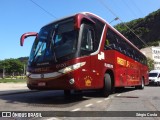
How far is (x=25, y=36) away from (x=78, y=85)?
375 centimetres

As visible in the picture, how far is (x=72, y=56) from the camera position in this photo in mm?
11492

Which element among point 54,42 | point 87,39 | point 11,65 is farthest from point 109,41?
point 11,65

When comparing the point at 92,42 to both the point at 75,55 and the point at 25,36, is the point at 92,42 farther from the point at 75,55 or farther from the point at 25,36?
the point at 25,36

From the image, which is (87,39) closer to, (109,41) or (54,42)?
(54,42)

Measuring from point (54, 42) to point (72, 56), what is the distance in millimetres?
1125

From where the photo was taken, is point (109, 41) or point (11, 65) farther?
point (11, 65)

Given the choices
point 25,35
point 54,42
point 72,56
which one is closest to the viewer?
point 72,56

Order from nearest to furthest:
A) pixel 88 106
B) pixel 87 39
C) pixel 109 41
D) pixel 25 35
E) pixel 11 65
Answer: pixel 88 106 < pixel 87 39 < pixel 25 35 < pixel 109 41 < pixel 11 65

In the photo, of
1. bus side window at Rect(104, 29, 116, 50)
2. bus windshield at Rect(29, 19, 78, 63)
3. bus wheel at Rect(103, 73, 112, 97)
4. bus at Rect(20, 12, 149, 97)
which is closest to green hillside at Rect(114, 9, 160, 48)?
bus side window at Rect(104, 29, 116, 50)

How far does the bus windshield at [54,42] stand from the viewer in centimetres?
1177

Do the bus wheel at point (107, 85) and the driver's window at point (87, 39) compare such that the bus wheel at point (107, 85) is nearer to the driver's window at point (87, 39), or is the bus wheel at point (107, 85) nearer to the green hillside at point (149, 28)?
the driver's window at point (87, 39)

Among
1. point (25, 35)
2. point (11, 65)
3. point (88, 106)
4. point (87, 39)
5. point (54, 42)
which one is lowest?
point (88, 106)

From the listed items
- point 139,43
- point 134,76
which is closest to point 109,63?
point 134,76

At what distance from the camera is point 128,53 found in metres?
20.1
